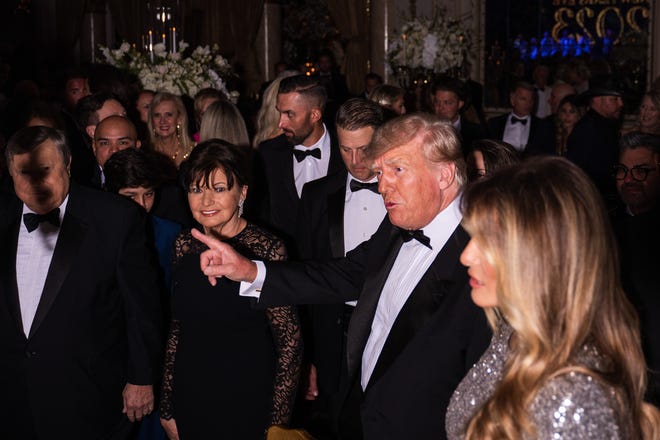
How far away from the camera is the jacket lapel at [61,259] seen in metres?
3.01

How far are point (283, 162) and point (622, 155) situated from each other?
2008 mm

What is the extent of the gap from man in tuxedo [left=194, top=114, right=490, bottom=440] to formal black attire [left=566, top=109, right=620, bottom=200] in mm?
3719

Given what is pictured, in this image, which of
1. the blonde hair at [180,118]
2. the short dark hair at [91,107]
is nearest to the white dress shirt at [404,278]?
the short dark hair at [91,107]

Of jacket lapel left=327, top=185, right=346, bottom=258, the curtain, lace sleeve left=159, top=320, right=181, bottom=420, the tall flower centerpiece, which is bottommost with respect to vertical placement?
lace sleeve left=159, top=320, right=181, bottom=420

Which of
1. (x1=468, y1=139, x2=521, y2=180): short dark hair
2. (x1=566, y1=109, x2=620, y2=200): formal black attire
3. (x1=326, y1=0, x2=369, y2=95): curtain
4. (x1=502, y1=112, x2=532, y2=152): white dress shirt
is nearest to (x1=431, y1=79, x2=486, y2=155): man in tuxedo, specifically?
(x1=566, y1=109, x2=620, y2=200): formal black attire

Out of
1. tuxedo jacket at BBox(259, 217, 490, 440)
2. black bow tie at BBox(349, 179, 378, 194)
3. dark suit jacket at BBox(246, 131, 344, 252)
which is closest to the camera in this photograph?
tuxedo jacket at BBox(259, 217, 490, 440)

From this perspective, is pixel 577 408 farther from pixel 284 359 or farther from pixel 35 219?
pixel 35 219

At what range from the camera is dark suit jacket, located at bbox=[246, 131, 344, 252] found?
4773 millimetres

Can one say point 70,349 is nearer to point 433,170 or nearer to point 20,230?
point 20,230

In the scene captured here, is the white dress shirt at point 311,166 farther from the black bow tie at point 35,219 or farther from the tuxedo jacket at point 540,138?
the tuxedo jacket at point 540,138

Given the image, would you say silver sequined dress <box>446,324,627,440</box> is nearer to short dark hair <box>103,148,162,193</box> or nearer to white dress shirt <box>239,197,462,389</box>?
white dress shirt <box>239,197,462,389</box>

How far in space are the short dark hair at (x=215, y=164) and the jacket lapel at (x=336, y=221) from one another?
1.87 ft

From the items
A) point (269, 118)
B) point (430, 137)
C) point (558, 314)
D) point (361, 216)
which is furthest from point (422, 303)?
point (269, 118)

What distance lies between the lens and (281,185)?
486cm
